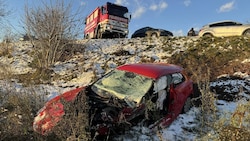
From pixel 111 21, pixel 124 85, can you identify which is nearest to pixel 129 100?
pixel 124 85

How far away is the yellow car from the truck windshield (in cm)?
604

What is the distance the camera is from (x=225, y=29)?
59.4 ft

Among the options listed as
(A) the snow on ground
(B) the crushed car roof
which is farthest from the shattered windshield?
(A) the snow on ground

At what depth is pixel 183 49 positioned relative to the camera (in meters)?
15.8

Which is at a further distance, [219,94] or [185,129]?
[219,94]

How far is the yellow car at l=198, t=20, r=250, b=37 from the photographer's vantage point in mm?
17797

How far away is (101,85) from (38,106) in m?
1.60

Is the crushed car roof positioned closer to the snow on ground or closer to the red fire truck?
the snow on ground

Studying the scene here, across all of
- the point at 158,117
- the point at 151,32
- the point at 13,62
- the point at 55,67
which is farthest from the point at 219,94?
the point at 151,32

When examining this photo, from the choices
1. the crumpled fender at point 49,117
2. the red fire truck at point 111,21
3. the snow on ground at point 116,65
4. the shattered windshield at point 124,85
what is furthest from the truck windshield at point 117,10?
A: the crumpled fender at point 49,117

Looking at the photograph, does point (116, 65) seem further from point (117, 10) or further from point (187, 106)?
point (117, 10)

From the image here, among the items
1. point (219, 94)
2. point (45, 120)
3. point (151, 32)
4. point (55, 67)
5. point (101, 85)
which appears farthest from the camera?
point (151, 32)

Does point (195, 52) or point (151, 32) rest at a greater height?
point (151, 32)

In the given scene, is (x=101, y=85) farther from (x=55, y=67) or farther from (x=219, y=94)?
(x=55, y=67)
